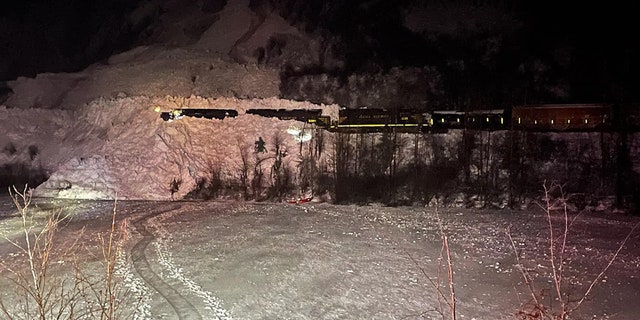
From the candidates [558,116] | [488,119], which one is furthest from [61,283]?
[558,116]

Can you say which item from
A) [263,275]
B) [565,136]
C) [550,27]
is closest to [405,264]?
[263,275]

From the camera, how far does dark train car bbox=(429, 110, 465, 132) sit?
1842 cm

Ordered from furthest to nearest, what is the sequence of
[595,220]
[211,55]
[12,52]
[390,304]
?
[12,52]
[211,55]
[595,220]
[390,304]

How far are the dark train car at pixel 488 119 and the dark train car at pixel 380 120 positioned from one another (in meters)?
1.52

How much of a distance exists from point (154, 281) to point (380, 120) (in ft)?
38.8

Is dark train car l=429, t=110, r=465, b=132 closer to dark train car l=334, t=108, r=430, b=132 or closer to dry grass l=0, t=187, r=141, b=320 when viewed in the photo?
dark train car l=334, t=108, r=430, b=132

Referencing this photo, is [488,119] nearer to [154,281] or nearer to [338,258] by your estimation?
[338,258]

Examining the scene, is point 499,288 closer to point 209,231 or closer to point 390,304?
point 390,304

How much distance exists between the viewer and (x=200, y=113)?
64.5ft

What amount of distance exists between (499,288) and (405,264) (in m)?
1.86

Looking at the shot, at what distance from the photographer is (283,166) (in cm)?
1764

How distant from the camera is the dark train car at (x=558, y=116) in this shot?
60.1 ft

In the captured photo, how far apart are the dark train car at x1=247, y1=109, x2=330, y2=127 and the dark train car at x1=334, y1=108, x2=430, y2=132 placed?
A: 2.01ft

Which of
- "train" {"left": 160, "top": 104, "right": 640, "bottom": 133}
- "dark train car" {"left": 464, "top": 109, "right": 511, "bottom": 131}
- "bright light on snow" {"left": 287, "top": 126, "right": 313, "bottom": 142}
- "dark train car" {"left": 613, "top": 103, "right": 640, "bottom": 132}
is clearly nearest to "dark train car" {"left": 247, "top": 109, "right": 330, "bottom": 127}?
"train" {"left": 160, "top": 104, "right": 640, "bottom": 133}
